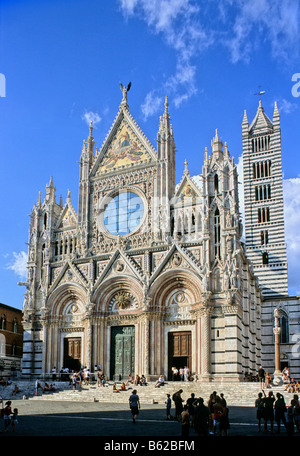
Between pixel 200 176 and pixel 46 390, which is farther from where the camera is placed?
pixel 200 176

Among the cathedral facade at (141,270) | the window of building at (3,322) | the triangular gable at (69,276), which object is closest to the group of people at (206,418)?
the cathedral facade at (141,270)

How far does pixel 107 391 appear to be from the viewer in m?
31.9

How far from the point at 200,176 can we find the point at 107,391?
1476 centimetres

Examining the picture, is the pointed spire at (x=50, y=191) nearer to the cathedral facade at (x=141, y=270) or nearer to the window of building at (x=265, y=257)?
the cathedral facade at (x=141, y=270)

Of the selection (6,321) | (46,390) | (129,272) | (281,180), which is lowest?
(46,390)

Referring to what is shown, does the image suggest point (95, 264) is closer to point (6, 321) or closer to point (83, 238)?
point (83, 238)

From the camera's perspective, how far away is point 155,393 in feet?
99.0

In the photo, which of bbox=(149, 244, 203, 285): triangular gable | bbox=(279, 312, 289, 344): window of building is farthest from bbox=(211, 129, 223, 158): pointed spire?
bbox=(279, 312, 289, 344): window of building

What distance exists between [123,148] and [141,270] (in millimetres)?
9711

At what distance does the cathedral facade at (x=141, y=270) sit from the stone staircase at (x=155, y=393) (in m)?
1.89

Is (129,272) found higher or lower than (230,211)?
lower
